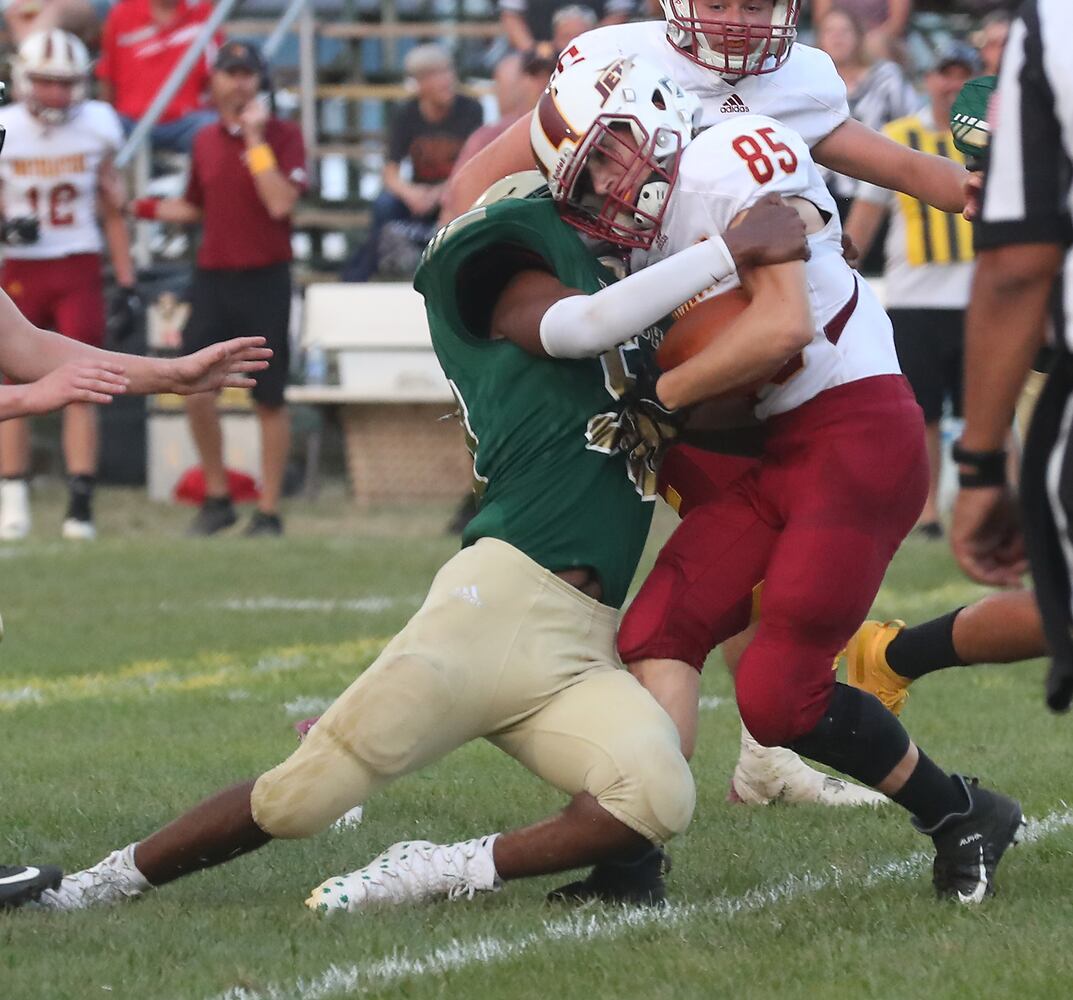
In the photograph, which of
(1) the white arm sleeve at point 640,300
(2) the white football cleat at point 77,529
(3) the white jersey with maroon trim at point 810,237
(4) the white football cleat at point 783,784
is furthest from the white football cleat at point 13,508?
(1) the white arm sleeve at point 640,300

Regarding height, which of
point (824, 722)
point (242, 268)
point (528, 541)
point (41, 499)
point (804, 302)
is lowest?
point (41, 499)

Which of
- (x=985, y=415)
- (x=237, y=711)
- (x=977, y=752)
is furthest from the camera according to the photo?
(x=237, y=711)

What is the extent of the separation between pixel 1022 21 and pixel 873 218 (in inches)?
248

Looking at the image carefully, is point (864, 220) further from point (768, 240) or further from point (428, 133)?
point (768, 240)

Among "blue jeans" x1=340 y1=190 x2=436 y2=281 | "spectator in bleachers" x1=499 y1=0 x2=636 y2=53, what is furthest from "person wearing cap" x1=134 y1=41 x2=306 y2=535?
"spectator in bleachers" x1=499 y1=0 x2=636 y2=53

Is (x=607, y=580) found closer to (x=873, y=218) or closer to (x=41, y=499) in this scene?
(x=873, y=218)

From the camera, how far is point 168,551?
9.00m

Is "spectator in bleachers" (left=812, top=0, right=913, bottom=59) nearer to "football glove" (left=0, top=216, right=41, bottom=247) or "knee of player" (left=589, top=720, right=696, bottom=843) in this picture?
"football glove" (left=0, top=216, right=41, bottom=247)

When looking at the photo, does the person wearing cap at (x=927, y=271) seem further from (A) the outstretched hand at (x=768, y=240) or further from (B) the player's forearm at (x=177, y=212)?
(A) the outstretched hand at (x=768, y=240)

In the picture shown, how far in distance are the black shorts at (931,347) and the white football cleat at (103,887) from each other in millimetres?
5735

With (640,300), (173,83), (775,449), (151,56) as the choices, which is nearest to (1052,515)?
(640,300)

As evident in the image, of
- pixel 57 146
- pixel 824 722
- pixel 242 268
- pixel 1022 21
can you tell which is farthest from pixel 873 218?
pixel 1022 21

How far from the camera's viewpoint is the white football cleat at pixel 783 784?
446 cm

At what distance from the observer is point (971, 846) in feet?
11.9
